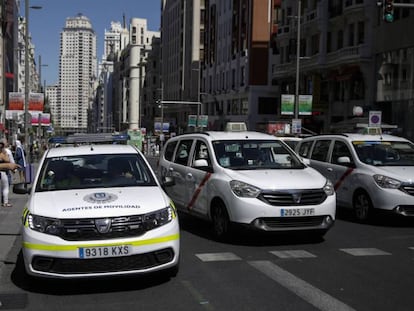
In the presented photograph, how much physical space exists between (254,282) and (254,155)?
3614 millimetres

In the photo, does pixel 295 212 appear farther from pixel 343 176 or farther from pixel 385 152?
pixel 385 152

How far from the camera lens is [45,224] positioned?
20.0 feet

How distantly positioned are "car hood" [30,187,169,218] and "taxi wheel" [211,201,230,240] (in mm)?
2281

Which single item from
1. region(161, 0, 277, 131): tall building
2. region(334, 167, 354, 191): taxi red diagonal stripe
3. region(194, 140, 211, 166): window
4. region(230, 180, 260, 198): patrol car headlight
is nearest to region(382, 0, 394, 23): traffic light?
region(334, 167, 354, 191): taxi red diagonal stripe

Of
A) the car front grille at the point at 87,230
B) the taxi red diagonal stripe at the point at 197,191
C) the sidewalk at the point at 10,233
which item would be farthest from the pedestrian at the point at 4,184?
the car front grille at the point at 87,230

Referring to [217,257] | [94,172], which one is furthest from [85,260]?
[217,257]

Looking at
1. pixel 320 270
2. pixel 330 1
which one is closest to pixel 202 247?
pixel 320 270

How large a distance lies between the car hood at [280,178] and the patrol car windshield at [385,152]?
→ 2.71 m

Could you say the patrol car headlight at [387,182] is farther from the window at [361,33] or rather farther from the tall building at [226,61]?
the tall building at [226,61]

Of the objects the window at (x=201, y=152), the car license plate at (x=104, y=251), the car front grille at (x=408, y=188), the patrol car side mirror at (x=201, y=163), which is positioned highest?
the window at (x=201, y=152)

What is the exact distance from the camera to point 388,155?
1174cm

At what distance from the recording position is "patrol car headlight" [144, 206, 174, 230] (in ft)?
20.4

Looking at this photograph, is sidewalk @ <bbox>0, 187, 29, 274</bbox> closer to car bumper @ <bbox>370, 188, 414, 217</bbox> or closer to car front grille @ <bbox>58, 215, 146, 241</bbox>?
car front grille @ <bbox>58, 215, 146, 241</bbox>

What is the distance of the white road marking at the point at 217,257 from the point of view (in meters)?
7.90
